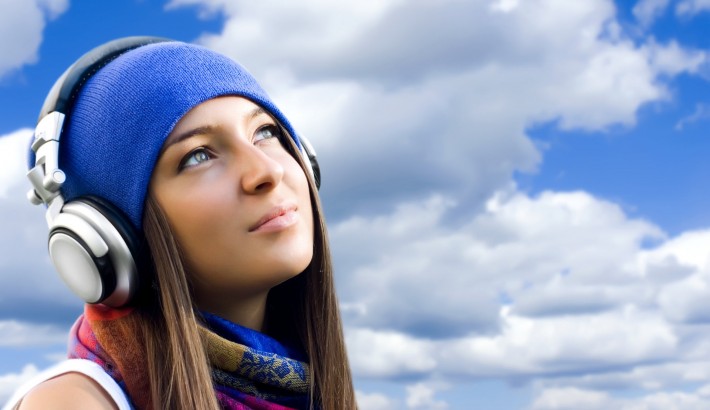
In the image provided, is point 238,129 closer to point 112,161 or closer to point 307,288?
point 112,161

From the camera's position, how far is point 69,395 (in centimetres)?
294

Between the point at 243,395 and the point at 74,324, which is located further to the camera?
the point at 74,324

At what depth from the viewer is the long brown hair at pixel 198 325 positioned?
3.06 m

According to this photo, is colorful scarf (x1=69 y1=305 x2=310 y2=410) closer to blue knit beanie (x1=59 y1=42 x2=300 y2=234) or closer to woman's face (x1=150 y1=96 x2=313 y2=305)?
woman's face (x1=150 y1=96 x2=313 y2=305)

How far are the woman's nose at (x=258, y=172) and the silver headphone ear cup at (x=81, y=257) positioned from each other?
532 millimetres

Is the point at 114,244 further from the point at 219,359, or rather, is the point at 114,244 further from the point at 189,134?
the point at 219,359

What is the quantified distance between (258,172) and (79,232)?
64cm

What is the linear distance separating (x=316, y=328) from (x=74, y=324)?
965 millimetres

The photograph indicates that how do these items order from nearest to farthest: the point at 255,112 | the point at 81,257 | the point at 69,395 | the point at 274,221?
the point at 69,395 → the point at 81,257 → the point at 274,221 → the point at 255,112

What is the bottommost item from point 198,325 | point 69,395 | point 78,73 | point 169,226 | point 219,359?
point 69,395

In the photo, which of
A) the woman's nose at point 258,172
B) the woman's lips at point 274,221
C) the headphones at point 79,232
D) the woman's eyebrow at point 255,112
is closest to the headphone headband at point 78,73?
the headphones at point 79,232

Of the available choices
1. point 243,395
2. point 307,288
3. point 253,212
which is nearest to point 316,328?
point 307,288

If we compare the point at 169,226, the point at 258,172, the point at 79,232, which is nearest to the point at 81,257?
the point at 79,232

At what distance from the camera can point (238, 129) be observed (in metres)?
3.27
